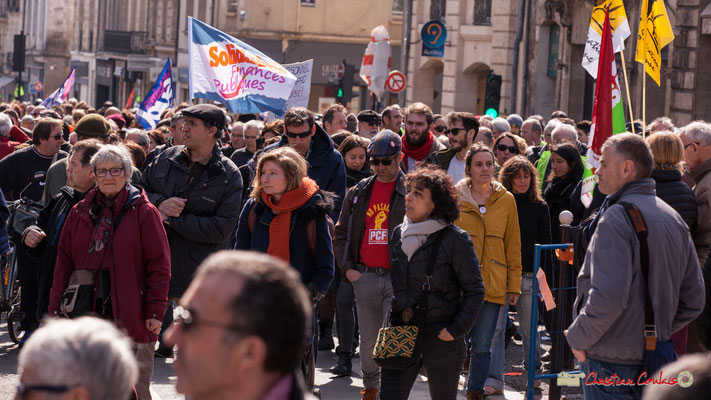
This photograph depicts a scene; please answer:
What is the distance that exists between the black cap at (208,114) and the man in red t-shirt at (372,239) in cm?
102

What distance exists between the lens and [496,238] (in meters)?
8.05

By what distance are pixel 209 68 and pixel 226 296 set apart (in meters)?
10.8

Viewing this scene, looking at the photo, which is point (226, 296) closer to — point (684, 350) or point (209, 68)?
point (684, 350)

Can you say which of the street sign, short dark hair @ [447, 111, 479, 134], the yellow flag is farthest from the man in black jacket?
the street sign

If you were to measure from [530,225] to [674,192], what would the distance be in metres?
2.04

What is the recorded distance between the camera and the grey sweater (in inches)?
213

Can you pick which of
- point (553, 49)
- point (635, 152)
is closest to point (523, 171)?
point (635, 152)

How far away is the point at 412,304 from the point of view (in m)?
6.46

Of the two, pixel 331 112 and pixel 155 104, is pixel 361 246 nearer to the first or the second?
pixel 331 112

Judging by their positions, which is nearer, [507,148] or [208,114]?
[208,114]

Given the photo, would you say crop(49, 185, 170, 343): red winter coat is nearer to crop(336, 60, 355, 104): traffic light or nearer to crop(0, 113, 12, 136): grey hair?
crop(0, 113, 12, 136): grey hair

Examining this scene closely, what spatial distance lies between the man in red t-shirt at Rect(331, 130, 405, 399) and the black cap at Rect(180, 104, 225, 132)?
1020 millimetres

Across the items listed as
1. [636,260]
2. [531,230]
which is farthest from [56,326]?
[531,230]

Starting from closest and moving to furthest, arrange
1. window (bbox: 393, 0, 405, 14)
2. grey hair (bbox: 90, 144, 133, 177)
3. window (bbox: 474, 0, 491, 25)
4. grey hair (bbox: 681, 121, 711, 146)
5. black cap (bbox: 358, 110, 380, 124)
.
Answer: grey hair (bbox: 90, 144, 133, 177) < grey hair (bbox: 681, 121, 711, 146) < black cap (bbox: 358, 110, 380, 124) < window (bbox: 474, 0, 491, 25) < window (bbox: 393, 0, 405, 14)
